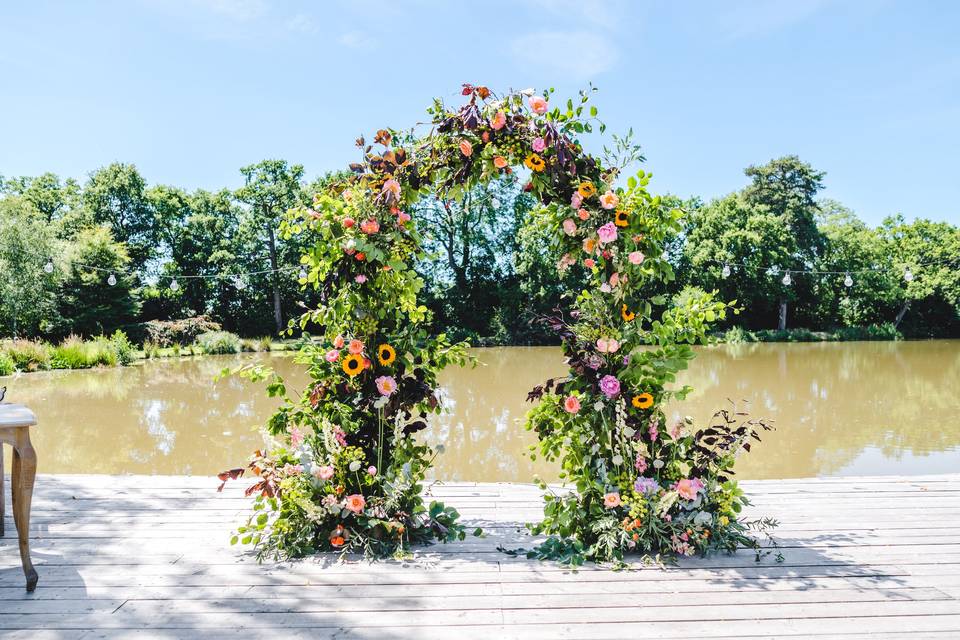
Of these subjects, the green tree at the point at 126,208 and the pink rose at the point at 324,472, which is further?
the green tree at the point at 126,208

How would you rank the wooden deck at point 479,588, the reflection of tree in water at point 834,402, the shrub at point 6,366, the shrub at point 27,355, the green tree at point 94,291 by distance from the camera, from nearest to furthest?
1. the wooden deck at point 479,588
2. the reflection of tree in water at point 834,402
3. the shrub at point 6,366
4. the shrub at point 27,355
5. the green tree at point 94,291

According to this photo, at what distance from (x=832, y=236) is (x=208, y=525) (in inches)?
1223

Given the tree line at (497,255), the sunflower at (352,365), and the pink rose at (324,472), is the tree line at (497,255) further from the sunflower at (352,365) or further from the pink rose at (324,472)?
the pink rose at (324,472)

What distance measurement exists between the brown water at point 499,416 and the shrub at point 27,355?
2.03 ft

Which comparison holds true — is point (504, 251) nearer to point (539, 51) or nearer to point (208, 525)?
point (539, 51)

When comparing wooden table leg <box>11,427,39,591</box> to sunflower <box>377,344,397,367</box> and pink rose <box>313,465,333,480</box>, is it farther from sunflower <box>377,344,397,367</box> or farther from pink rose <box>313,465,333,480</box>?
sunflower <box>377,344,397,367</box>

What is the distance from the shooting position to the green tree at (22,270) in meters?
17.1

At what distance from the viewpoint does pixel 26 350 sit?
14578 millimetres

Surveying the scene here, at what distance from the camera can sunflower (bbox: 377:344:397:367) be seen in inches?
116

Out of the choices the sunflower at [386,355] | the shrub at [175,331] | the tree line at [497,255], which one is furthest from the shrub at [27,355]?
the sunflower at [386,355]

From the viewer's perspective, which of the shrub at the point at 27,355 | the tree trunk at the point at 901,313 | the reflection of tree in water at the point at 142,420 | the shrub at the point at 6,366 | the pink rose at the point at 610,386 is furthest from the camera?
the tree trunk at the point at 901,313

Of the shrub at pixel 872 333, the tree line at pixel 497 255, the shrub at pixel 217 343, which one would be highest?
the tree line at pixel 497 255

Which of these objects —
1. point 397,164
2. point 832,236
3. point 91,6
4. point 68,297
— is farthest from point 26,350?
point 832,236

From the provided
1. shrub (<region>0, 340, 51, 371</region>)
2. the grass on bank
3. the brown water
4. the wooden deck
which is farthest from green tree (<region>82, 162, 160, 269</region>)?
the wooden deck
